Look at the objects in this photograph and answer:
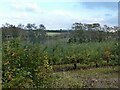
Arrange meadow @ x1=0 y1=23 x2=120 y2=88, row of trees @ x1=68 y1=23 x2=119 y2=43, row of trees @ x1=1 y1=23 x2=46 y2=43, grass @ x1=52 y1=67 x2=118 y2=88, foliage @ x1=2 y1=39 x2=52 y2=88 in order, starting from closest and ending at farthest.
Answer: foliage @ x1=2 y1=39 x2=52 y2=88 < meadow @ x1=0 y1=23 x2=120 y2=88 < grass @ x1=52 y1=67 x2=118 y2=88 < row of trees @ x1=1 y1=23 x2=46 y2=43 < row of trees @ x1=68 y1=23 x2=119 y2=43

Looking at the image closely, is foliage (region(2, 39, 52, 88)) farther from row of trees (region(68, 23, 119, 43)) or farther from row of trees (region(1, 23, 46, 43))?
row of trees (region(68, 23, 119, 43))

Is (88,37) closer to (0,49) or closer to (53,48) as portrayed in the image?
(53,48)

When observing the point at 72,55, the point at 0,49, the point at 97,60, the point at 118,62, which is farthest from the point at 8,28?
the point at 97,60

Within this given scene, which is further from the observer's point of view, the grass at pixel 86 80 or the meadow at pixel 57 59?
the grass at pixel 86 80

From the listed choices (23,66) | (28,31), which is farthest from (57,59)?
(23,66)

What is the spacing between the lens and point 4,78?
4.02 meters

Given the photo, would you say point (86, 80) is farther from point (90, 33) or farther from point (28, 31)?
point (90, 33)

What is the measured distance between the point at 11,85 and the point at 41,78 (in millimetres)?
648

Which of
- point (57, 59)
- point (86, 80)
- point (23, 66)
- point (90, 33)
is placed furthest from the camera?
point (90, 33)

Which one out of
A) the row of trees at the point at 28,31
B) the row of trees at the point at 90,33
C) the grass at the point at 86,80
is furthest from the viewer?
the row of trees at the point at 90,33

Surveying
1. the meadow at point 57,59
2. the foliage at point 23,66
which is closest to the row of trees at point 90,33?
the meadow at point 57,59

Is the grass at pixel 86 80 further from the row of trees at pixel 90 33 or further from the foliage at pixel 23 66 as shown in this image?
the row of trees at pixel 90 33

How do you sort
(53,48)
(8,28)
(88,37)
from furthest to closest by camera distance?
(88,37) → (53,48) → (8,28)

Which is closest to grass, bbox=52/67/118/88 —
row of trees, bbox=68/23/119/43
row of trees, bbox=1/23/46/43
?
row of trees, bbox=1/23/46/43
